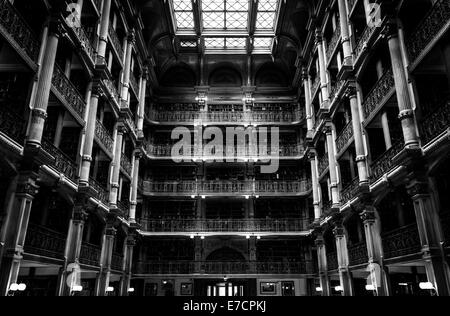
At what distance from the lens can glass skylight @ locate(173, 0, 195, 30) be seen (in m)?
25.9

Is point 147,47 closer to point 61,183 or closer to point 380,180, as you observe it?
point 61,183

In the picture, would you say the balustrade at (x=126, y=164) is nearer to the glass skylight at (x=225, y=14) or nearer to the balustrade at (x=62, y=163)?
the balustrade at (x=62, y=163)

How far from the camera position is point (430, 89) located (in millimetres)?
13102

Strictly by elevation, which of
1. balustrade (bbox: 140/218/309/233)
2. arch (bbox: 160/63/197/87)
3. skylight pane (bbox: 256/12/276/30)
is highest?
skylight pane (bbox: 256/12/276/30)

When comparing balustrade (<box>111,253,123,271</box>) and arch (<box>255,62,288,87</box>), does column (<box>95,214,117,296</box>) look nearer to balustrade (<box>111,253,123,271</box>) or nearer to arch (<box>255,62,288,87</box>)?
balustrade (<box>111,253,123,271</box>)

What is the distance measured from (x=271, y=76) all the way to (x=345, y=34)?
45.0ft

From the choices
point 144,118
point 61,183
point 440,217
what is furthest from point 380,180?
point 144,118

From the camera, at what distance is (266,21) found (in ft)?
90.0

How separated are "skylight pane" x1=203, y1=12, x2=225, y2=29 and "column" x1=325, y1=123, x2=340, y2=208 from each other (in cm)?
1242

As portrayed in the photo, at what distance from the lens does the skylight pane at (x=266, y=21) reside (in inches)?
1057

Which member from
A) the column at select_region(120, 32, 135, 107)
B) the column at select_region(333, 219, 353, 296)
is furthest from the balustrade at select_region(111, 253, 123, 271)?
the column at select_region(333, 219, 353, 296)
